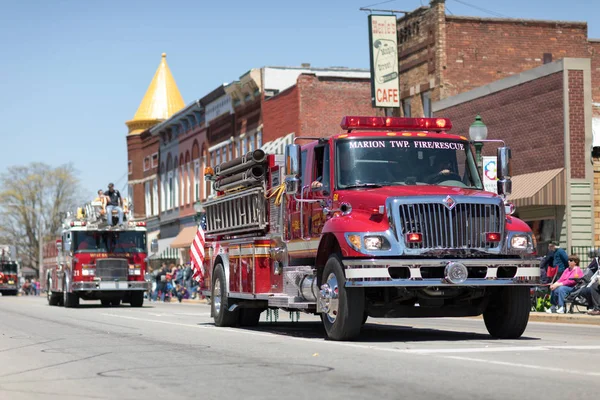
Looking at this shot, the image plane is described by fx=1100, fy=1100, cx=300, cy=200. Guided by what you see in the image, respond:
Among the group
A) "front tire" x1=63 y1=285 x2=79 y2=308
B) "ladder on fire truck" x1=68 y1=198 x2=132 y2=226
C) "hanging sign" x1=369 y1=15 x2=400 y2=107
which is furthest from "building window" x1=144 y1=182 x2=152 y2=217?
"front tire" x1=63 y1=285 x2=79 y2=308

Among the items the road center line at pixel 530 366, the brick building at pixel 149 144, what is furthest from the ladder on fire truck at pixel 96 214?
the brick building at pixel 149 144

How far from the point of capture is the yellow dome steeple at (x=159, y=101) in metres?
78.9

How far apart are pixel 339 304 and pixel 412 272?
115 centimetres

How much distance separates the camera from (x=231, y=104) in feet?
197

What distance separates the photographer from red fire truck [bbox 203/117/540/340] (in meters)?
14.0

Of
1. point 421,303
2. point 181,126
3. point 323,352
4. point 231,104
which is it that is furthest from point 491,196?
point 181,126

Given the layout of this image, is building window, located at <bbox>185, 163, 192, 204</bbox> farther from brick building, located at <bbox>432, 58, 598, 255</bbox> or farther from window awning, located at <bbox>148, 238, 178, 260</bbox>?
brick building, located at <bbox>432, 58, 598, 255</bbox>

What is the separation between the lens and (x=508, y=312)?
15.1 meters

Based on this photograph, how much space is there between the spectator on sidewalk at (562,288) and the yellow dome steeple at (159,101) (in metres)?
56.5

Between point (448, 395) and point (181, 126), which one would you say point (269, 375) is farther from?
point (181, 126)

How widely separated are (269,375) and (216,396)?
Answer: 1.55 metres

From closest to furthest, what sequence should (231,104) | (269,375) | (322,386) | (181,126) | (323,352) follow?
(322,386)
(269,375)
(323,352)
(231,104)
(181,126)

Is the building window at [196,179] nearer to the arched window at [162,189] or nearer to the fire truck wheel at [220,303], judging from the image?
the arched window at [162,189]

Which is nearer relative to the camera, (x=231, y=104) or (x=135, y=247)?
(x=135, y=247)
